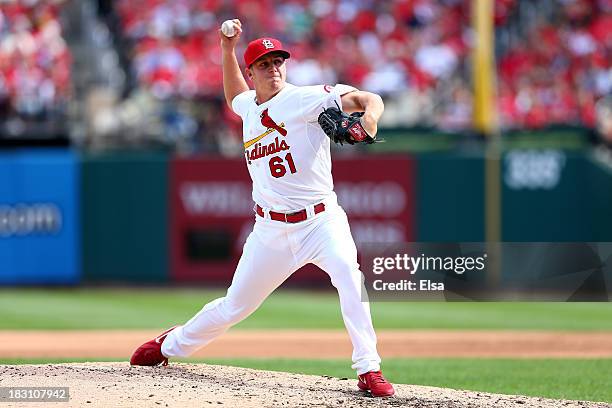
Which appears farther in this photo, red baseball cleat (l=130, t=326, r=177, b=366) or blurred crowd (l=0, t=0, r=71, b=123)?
blurred crowd (l=0, t=0, r=71, b=123)

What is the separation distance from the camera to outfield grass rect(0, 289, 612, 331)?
12.0 meters

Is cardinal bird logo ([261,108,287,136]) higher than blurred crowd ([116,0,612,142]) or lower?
lower

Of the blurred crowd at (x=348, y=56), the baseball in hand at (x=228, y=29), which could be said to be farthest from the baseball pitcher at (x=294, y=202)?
the blurred crowd at (x=348, y=56)

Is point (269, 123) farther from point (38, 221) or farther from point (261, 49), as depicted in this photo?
point (38, 221)

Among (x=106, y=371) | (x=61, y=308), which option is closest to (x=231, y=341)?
(x=61, y=308)

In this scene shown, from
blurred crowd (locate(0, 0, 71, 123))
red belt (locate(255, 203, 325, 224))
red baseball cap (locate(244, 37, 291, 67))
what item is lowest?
red belt (locate(255, 203, 325, 224))

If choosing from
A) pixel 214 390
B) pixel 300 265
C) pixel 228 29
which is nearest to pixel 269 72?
pixel 228 29

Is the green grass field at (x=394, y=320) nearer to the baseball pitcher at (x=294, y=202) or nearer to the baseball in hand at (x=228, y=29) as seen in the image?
the baseball pitcher at (x=294, y=202)

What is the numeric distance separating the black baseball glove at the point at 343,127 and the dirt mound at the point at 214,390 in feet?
4.50

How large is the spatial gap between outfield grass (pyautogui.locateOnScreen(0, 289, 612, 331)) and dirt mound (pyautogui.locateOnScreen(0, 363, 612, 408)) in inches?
188

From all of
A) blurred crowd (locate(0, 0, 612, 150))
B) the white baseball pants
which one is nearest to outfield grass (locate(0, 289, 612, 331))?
blurred crowd (locate(0, 0, 612, 150))

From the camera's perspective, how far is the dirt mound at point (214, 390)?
5871 mm

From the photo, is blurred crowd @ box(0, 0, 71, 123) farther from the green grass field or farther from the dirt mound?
the dirt mound

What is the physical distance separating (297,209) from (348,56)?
37.7 ft
